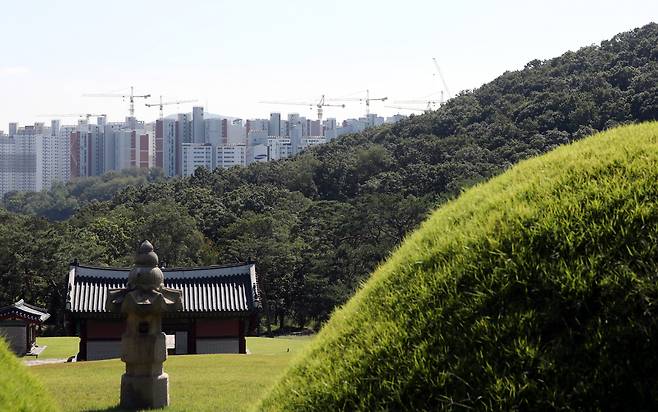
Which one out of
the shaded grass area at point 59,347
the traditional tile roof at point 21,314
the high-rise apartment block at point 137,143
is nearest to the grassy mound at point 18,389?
the shaded grass area at point 59,347

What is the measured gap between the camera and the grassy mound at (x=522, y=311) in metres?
2.90

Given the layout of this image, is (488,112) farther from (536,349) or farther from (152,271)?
(536,349)

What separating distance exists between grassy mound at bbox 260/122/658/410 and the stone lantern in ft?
26.5

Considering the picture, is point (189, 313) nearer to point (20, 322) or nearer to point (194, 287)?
point (194, 287)

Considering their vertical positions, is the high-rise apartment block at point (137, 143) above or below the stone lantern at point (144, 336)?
above

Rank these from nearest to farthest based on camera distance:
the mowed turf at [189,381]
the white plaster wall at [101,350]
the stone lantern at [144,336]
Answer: the stone lantern at [144,336] → the mowed turf at [189,381] → the white plaster wall at [101,350]

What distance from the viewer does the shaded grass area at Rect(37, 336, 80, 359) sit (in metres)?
23.8

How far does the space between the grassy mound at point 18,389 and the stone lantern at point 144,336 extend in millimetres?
7008

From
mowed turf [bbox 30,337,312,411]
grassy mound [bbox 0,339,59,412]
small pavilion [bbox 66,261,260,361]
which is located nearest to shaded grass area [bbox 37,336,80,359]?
small pavilion [bbox 66,261,260,361]

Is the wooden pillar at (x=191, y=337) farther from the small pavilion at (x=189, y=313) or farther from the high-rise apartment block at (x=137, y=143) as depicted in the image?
the high-rise apartment block at (x=137, y=143)

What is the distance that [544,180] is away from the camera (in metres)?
3.76

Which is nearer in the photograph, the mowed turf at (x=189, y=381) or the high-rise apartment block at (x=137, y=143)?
the mowed turf at (x=189, y=381)

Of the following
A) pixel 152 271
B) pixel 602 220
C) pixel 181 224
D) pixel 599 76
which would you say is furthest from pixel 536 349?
pixel 599 76

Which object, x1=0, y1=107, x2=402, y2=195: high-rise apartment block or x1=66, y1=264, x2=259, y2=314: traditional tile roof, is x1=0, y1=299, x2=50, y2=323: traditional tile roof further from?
x1=0, y1=107, x2=402, y2=195: high-rise apartment block
